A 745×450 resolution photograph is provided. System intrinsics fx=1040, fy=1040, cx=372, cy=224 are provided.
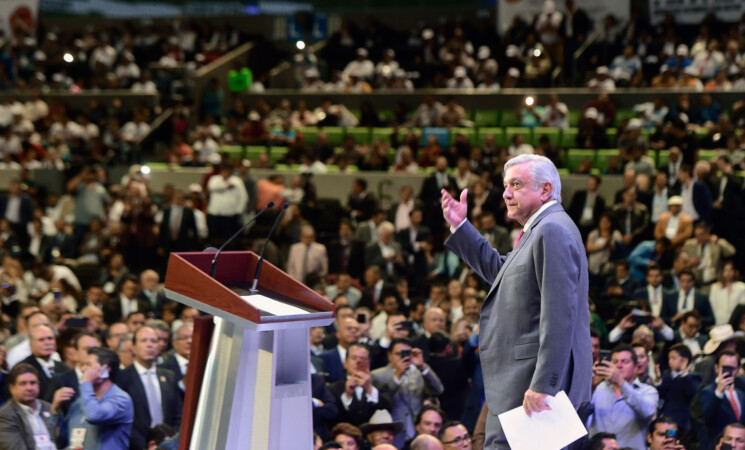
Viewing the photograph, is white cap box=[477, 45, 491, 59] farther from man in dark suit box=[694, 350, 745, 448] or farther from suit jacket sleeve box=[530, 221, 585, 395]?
suit jacket sleeve box=[530, 221, 585, 395]

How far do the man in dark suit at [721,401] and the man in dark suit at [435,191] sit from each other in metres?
5.56

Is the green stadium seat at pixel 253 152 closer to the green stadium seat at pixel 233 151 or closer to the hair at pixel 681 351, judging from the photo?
the green stadium seat at pixel 233 151

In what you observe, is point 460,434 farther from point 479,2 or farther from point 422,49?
point 479,2

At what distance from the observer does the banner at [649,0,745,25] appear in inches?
627

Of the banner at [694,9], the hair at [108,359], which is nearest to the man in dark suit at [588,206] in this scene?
the banner at [694,9]

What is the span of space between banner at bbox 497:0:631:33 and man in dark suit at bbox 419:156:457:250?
18.5 feet

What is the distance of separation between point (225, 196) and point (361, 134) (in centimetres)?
328

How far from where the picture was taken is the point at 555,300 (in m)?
3.22

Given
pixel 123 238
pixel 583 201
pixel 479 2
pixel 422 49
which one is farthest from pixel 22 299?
pixel 479 2

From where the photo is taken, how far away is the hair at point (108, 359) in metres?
6.00

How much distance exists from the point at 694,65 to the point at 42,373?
10.9 metres

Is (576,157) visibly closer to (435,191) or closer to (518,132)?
(518,132)

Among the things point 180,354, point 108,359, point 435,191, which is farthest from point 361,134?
point 108,359

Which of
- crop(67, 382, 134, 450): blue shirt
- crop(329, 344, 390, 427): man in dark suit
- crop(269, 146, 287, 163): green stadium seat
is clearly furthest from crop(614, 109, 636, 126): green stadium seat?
crop(67, 382, 134, 450): blue shirt
